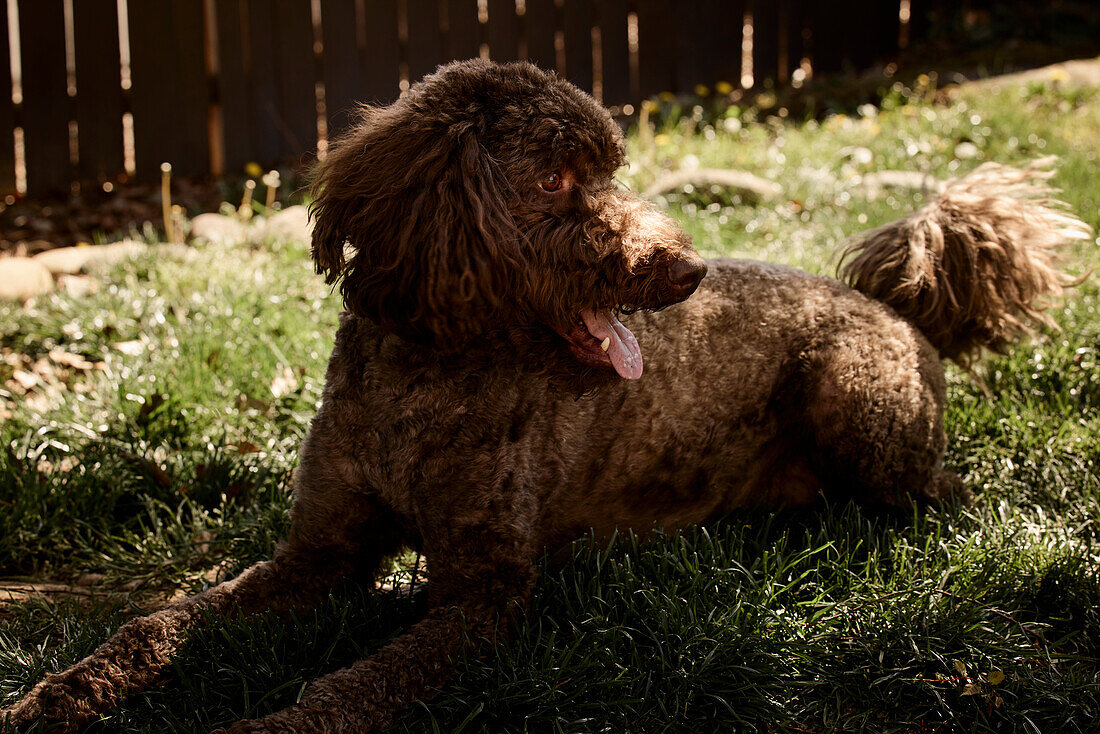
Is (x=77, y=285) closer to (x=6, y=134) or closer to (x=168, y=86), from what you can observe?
(x=6, y=134)

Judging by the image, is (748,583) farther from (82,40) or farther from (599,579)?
(82,40)

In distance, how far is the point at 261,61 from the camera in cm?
768

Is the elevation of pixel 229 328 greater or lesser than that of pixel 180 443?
greater

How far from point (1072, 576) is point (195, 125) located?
282 inches

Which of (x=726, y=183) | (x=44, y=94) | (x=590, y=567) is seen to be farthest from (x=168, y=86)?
(x=590, y=567)

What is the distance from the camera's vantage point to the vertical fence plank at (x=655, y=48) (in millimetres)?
9227

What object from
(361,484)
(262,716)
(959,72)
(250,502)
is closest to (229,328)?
(250,502)

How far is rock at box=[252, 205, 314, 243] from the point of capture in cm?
549

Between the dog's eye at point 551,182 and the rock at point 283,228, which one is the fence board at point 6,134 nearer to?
the rock at point 283,228

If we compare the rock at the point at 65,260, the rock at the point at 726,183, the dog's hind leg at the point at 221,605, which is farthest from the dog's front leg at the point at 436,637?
the rock at the point at 726,183

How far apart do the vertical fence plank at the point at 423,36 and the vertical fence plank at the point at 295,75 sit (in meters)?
0.91

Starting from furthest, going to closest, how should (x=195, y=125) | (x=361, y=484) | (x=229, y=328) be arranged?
(x=195, y=125) < (x=229, y=328) < (x=361, y=484)

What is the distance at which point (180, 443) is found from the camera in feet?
11.4

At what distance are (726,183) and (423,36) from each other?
3744 mm
